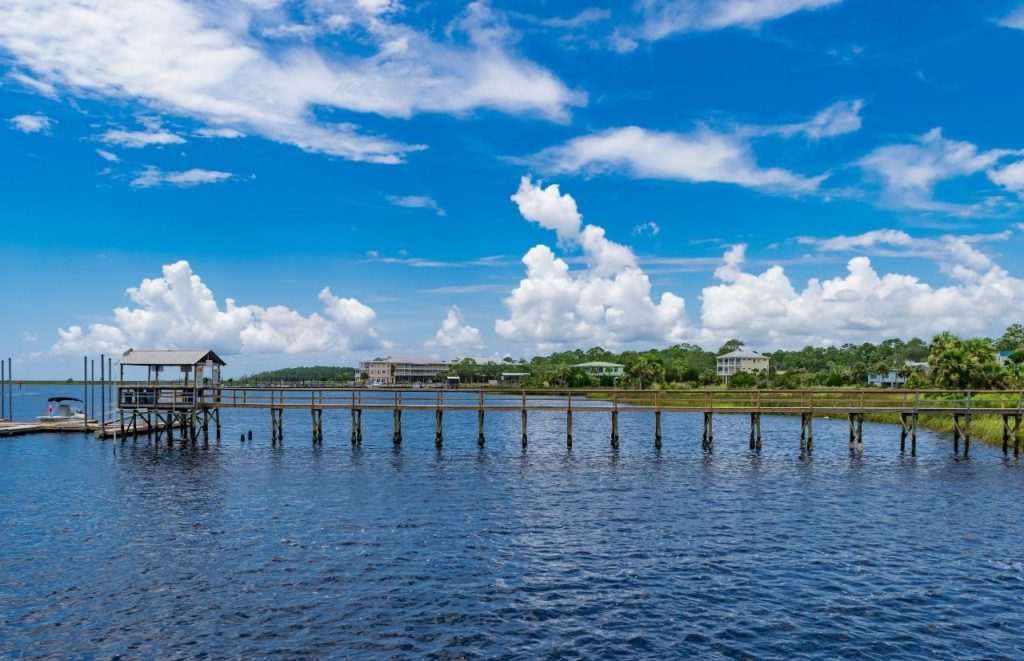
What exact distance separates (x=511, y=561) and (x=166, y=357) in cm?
4353

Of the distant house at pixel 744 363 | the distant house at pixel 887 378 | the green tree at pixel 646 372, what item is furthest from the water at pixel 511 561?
the distant house at pixel 744 363

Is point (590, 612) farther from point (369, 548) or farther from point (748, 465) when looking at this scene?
point (748, 465)

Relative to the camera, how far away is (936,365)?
66.1m

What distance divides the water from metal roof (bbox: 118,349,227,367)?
1404 cm

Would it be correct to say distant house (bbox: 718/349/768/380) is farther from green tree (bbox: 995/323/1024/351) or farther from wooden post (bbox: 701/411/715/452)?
wooden post (bbox: 701/411/715/452)

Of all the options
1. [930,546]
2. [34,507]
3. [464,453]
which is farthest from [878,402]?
[34,507]

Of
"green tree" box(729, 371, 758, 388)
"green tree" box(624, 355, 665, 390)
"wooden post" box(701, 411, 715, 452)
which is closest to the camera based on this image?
"wooden post" box(701, 411, 715, 452)

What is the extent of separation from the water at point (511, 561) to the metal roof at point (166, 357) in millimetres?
14041

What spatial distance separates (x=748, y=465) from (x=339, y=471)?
2575 cm

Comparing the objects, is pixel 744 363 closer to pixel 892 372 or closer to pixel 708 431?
pixel 892 372

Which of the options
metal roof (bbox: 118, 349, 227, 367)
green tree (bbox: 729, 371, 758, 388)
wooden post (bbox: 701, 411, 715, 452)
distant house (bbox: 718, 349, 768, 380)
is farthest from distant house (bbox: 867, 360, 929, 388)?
metal roof (bbox: 118, 349, 227, 367)

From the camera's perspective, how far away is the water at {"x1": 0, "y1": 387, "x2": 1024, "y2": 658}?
16.3m

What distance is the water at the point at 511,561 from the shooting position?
16312 millimetres

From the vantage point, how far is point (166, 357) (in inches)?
2167
